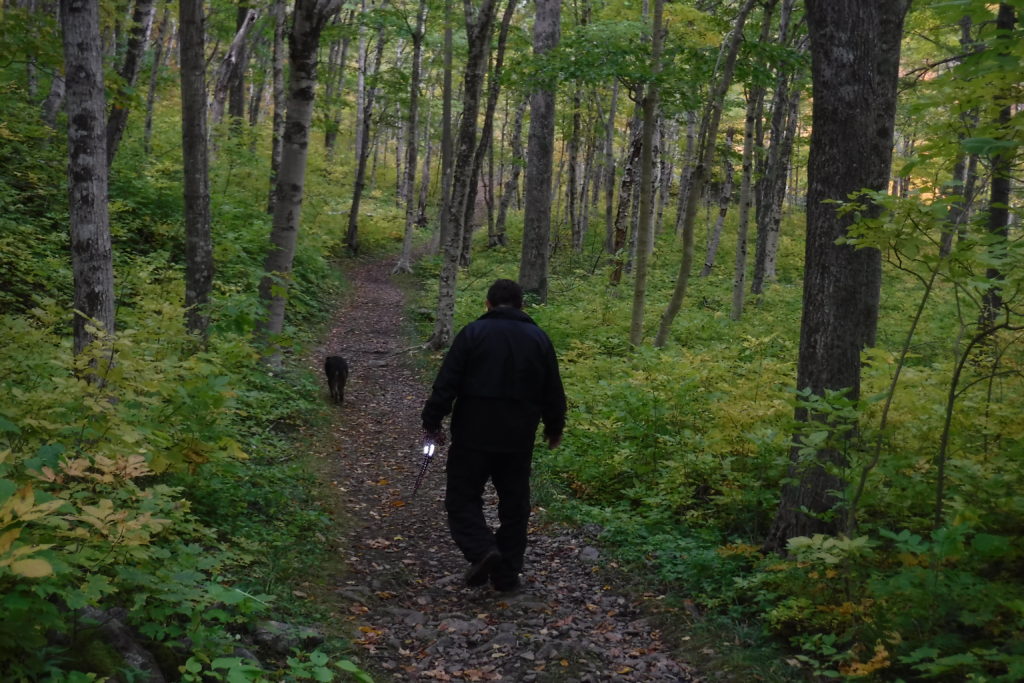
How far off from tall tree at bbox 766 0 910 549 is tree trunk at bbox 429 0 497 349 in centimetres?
819

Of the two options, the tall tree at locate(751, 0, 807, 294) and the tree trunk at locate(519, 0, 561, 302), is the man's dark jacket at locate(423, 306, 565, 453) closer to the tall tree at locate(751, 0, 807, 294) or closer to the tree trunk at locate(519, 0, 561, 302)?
the tree trunk at locate(519, 0, 561, 302)

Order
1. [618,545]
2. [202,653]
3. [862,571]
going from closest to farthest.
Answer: [202,653] → [862,571] → [618,545]

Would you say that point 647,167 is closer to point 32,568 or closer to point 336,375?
point 336,375

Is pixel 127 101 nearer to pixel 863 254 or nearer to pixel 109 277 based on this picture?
pixel 109 277

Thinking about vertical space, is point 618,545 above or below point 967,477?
below

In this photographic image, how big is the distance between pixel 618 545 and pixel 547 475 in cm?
186

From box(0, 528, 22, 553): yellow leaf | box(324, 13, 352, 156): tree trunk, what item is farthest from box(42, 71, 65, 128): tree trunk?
box(0, 528, 22, 553): yellow leaf

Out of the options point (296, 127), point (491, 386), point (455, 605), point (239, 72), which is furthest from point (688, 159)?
point (239, 72)

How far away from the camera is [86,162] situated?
604 cm

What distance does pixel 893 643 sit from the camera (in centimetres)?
362

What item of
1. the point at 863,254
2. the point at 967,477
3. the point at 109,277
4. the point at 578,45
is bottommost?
the point at 967,477

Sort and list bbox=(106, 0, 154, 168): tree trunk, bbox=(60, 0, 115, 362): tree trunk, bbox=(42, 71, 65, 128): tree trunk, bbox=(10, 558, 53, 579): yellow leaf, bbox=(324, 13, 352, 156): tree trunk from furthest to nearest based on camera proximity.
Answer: bbox=(324, 13, 352, 156): tree trunk
bbox=(42, 71, 65, 128): tree trunk
bbox=(106, 0, 154, 168): tree trunk
bbox=(60, 0, 115, 362): tree trunk
bbox=(10, 558, 53, 579): yellow leaf

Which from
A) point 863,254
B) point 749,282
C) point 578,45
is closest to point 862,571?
point 863,254

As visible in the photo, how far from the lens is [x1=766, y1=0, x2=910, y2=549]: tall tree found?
15.9 ft
